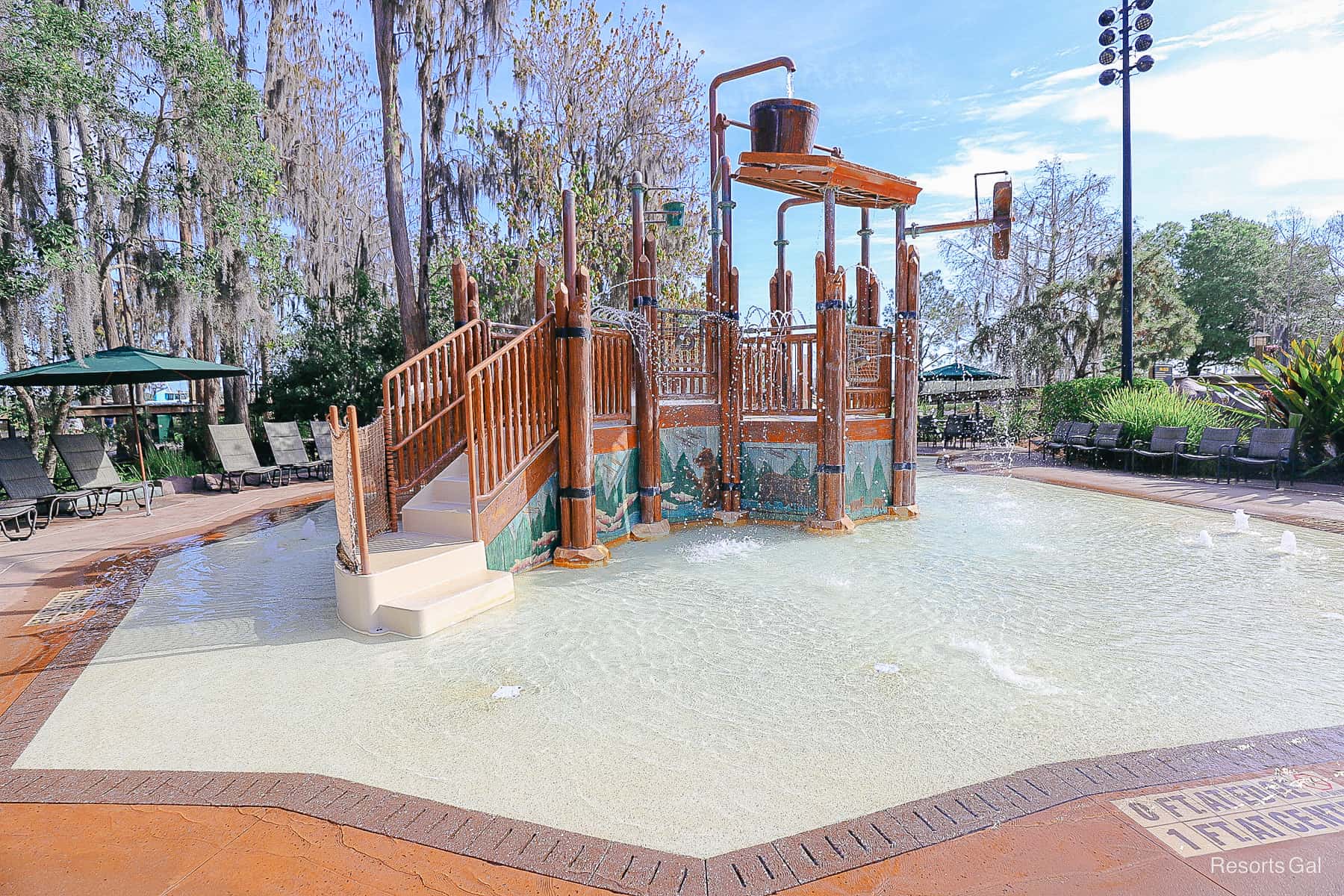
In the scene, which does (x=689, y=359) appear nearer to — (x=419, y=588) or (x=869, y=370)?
(x=869, y=370)

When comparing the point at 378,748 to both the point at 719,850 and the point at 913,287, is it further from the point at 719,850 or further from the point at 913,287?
the point at 913,287

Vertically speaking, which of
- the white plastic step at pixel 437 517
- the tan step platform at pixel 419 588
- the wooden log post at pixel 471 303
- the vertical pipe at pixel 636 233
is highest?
the vertical pipe at pixel 636 233

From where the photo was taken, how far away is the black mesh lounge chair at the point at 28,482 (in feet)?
30.4

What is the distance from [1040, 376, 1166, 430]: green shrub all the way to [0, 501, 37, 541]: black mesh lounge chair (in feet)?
59.1

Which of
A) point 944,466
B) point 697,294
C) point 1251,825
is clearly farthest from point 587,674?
point 697,294

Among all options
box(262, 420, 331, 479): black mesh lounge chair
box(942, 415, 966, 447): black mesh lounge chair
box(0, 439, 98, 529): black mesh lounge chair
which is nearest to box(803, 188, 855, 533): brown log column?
box(0, 439, 98, 529): black mesh lounge chair

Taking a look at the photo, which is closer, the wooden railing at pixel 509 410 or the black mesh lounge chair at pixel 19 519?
the wooden railing at pixel 509 410

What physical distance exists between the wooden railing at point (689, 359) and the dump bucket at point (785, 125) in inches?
83.0

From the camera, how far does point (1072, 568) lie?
671 cm

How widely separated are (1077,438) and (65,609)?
53.4 ft

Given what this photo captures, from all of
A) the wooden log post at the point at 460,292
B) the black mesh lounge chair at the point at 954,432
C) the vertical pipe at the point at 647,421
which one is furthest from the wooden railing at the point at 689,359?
the black mesh lounge chair at the point at 954,432

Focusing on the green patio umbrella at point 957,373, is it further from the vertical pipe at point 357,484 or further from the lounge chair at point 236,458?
the vertical pipe at point 357,484

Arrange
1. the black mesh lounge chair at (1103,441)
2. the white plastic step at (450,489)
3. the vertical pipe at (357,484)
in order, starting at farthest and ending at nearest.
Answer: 1. the black mesh lounge chair at (1103,441)
2. the white plastic step at (450,489)
3. the vertical pipe at (357,484)

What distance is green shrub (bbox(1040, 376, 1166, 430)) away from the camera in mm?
15734
